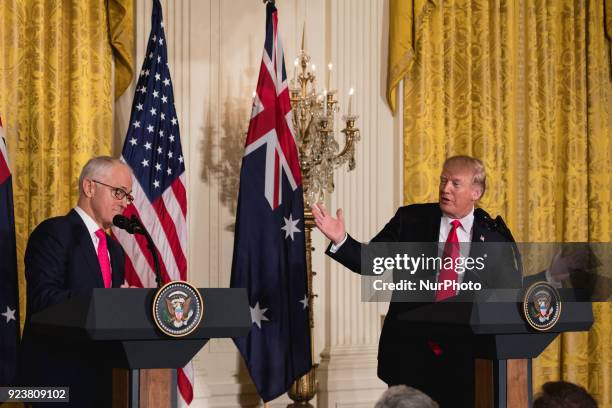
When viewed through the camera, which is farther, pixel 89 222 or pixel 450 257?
pixel 450 257

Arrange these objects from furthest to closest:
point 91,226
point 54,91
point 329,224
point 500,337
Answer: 1. point 54,91
2. point 329,224
3. point 91,226
4. point 500,337

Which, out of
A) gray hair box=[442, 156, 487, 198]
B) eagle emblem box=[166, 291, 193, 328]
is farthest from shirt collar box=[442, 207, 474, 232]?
eagle emblem box=[166, 291, 193, 328]

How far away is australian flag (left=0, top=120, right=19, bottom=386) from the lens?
4.77m

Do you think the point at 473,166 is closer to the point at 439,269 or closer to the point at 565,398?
the point at 439,269

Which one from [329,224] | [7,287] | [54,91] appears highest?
[54,91]

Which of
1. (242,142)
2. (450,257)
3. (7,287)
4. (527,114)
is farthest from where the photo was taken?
(527,114)

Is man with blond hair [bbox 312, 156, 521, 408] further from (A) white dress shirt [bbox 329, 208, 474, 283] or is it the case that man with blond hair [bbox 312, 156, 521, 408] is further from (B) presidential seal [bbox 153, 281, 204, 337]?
(B) presidential seal [bbox 153, 281, 204, 337]

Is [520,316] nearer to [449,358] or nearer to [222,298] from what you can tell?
[449,358]

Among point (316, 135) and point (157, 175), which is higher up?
point (316, 135)

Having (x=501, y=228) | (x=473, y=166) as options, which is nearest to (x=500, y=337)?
(x=501, y=228)

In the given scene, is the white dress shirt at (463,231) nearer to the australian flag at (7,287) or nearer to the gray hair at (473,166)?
the gray hair at (473,166)

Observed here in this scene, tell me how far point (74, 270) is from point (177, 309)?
93 centimetres

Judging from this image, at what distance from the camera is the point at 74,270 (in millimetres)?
3809

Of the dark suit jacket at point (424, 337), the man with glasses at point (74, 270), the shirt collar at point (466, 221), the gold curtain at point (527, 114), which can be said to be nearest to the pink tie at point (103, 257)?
the man with glasses at point (74, 270)
